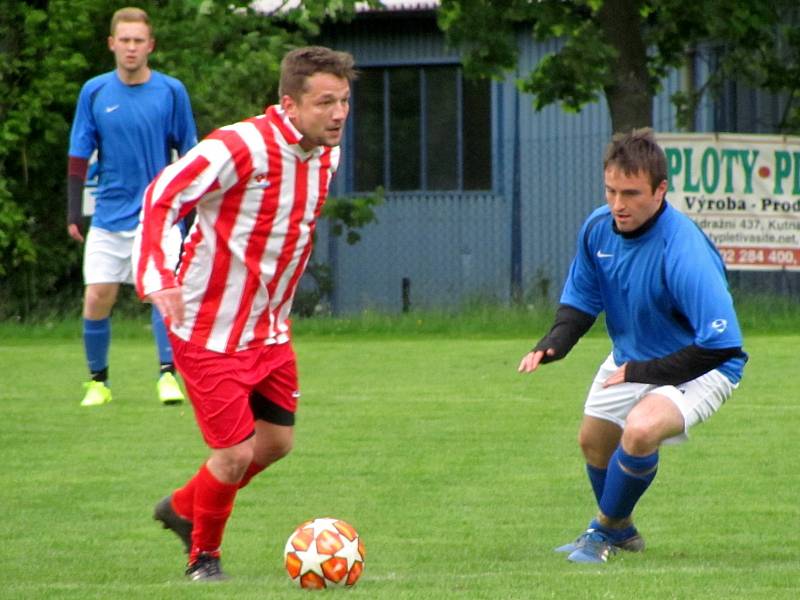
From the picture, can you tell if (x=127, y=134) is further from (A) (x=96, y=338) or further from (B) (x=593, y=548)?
(B) (x=593, y=548)

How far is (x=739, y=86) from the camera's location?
71.8 ft

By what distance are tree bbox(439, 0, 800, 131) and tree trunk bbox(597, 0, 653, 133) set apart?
0.01 m

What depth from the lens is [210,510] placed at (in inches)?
219

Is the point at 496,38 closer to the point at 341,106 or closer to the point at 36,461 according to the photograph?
the point at 36,461

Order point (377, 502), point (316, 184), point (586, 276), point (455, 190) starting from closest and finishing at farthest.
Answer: point (316, 184)
point (586, 276)
point (377, 502)
point (455, 190)

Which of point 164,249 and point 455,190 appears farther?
point 455,190

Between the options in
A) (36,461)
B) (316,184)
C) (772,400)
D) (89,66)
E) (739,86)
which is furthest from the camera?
(739,86)

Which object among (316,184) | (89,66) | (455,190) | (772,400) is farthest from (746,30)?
(316,184)

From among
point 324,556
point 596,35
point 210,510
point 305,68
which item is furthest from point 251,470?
point 596,35

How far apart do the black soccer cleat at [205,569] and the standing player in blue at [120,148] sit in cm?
434

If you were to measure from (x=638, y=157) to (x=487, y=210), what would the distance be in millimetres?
17594

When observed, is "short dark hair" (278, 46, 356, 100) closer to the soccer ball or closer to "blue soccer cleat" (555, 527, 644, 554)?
the soccer ball

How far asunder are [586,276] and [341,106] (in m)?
1.19

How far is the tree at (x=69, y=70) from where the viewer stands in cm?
1941
